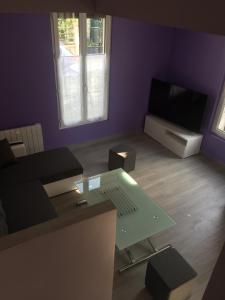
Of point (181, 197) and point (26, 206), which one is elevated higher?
point (26, 206)

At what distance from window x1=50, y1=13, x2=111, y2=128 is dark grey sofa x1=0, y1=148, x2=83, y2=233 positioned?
93 centimetres

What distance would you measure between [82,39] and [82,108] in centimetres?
109

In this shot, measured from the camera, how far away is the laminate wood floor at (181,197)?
2424 millimetres

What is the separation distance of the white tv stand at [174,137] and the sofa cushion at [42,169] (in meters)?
1.92

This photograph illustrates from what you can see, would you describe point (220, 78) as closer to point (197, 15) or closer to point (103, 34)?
point (103, 34)

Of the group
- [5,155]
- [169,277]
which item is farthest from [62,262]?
[5,155]

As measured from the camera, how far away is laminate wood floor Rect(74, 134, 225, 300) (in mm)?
2424

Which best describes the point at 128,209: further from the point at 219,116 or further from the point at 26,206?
the point at 219,116

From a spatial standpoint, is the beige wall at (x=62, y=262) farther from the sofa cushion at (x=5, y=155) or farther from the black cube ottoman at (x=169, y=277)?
the sofa cushion at (x=5, y=155)

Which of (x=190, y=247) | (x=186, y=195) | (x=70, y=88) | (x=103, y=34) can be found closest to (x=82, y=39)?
(x=103, y=34)

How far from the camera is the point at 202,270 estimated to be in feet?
8.08

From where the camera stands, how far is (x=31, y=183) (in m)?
2.83

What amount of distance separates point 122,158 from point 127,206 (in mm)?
1113

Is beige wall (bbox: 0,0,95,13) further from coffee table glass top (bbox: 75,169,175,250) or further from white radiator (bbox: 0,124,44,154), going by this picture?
white radiator (bbox: 0,124,44,154)
